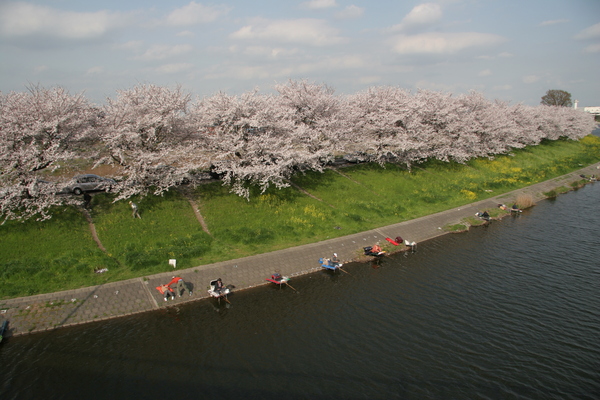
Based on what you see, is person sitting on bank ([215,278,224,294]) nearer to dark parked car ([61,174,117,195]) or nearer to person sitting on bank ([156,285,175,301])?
person sitting on bank ([156,285,175,301])

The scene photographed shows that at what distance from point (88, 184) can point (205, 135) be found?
13.4m

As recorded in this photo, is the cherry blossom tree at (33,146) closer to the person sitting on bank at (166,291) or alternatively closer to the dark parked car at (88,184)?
the dark parked car at (88,184)

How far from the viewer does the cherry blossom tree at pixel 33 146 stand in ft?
101

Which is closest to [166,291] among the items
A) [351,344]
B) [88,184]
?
[351,344]

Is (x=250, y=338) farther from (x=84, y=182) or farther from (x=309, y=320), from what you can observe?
(x=84, y=182)

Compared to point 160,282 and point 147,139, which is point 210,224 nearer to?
point 160,282

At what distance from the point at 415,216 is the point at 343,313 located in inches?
956

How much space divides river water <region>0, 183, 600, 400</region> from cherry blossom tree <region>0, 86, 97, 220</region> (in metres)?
14.2

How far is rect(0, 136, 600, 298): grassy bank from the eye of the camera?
2817 cm

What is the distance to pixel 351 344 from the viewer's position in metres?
22.4

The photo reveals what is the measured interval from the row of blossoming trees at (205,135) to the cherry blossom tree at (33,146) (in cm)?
9

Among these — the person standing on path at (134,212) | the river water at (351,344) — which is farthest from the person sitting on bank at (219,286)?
the person standing on path at (134,212)

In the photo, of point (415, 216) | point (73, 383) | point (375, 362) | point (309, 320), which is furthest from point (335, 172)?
point (73, 383)

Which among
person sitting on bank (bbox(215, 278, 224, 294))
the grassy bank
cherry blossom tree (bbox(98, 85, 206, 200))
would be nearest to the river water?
person sitting on bank (bbox(215, 278, 224, 294))
